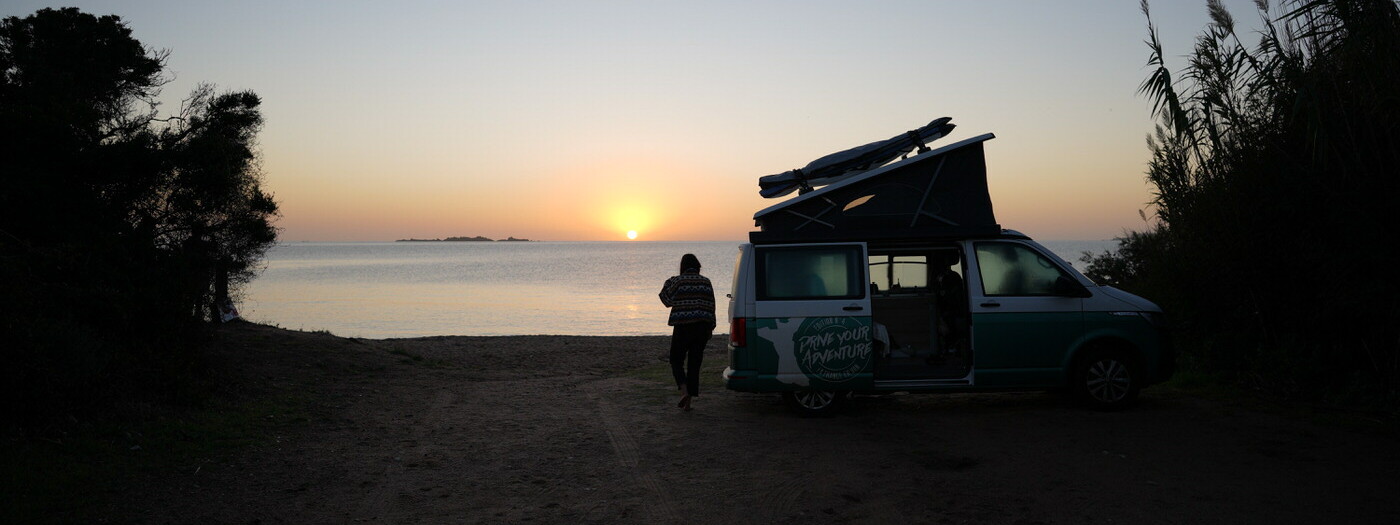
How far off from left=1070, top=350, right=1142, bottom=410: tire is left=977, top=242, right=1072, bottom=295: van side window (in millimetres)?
807

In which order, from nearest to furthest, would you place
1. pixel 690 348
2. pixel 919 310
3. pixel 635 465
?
pixel 635 465
pixel 690 348
pixel 919 310

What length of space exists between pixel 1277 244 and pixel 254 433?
9.99 m

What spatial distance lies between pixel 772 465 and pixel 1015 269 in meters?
3.55

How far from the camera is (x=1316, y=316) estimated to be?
31.2 ft

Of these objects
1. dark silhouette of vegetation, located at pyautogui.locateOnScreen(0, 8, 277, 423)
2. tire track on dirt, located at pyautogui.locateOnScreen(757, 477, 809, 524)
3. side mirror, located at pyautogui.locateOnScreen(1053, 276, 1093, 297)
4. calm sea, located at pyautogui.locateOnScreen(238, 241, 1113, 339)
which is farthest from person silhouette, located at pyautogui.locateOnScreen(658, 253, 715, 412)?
calm sea, located at pyautogui.locateOnScreen(238, 241, 1113, 339)

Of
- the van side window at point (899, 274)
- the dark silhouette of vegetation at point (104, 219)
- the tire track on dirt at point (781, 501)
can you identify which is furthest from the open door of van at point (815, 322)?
the dark silhouette of vegetation at point (104, 219)

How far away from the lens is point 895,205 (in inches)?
361

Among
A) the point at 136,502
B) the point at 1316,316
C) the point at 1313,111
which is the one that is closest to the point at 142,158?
the point at 136,502

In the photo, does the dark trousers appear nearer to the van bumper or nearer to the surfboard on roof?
the van bumper

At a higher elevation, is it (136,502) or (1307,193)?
(1307,193)

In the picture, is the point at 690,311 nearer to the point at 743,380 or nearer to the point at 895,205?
the point at 743,380

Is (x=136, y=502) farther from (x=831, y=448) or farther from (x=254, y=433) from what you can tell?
(x=831, y=448)

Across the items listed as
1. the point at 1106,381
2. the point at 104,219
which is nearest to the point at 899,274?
the point at 1106,381

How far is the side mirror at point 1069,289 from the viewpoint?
8.98 metres
